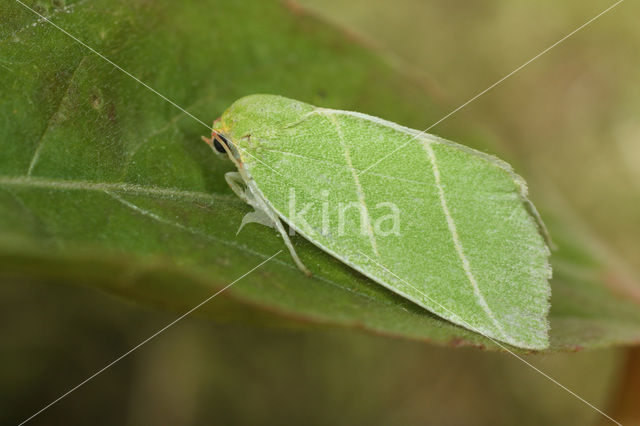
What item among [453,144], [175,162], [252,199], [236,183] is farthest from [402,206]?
[175,162]

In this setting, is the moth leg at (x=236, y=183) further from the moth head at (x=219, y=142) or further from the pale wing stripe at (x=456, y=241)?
the pale wing stripe at (x=456, y=241)

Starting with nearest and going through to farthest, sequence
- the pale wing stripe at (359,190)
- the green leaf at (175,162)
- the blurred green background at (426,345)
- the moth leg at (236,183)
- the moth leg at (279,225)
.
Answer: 1. the green leaf at (175,162)
2. the moth leg at (279,225)
3. the pale wing stripe at (359,190)
4. the moth leg at (236,183)
5. the blurred green background at (426,345)

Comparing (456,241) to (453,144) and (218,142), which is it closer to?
(453,144)

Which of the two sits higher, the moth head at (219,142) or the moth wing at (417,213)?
the moth head at (219,142)

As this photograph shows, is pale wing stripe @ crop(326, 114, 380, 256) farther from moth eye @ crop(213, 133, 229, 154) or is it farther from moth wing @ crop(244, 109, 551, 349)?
moth eye @ crop(213, 133, 229, 154)

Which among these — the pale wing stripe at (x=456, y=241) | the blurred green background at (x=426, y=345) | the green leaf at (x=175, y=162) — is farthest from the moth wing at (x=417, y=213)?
the blurred green background at (x=426, y=345)

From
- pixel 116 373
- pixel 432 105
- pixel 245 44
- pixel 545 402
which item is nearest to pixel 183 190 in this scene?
pixel 245 44

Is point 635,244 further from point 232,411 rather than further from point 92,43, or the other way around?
point 92,43
